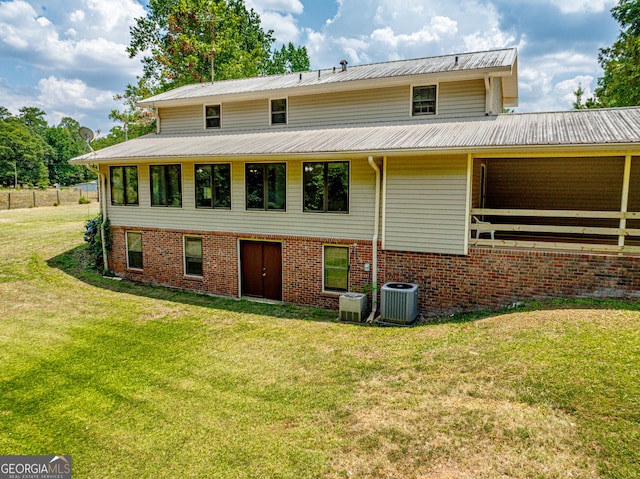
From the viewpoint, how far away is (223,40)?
2784cm

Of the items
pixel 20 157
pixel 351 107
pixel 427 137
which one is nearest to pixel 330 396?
pixel 427 137

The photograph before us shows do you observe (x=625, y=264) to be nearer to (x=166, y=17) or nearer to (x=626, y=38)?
(x=626, y=38)

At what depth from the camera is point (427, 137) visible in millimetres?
9938

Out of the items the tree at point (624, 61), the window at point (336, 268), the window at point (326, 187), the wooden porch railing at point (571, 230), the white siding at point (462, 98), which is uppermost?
the tree at point (624, 61)

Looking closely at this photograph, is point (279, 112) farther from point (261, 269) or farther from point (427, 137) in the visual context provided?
point (427, 137)

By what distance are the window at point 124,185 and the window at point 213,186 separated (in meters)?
2.69

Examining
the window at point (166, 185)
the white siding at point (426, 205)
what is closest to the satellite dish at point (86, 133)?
the window at point (166, 185)

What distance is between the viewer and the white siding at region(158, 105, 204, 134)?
15078mm

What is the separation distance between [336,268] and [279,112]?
5.93 meters

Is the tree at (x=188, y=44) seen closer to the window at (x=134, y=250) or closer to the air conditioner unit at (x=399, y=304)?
the window at (x=134, y=250)

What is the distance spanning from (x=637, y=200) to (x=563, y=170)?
6.94ft

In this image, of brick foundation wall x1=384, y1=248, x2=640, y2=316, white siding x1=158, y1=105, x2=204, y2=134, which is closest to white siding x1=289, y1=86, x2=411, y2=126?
white siding x1=158, y1=105, x2=204, y2=134

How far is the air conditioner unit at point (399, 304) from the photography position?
9.45 metres

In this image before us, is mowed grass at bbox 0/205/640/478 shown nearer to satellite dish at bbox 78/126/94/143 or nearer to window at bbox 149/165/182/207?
window at bbox 149/165/182/207
